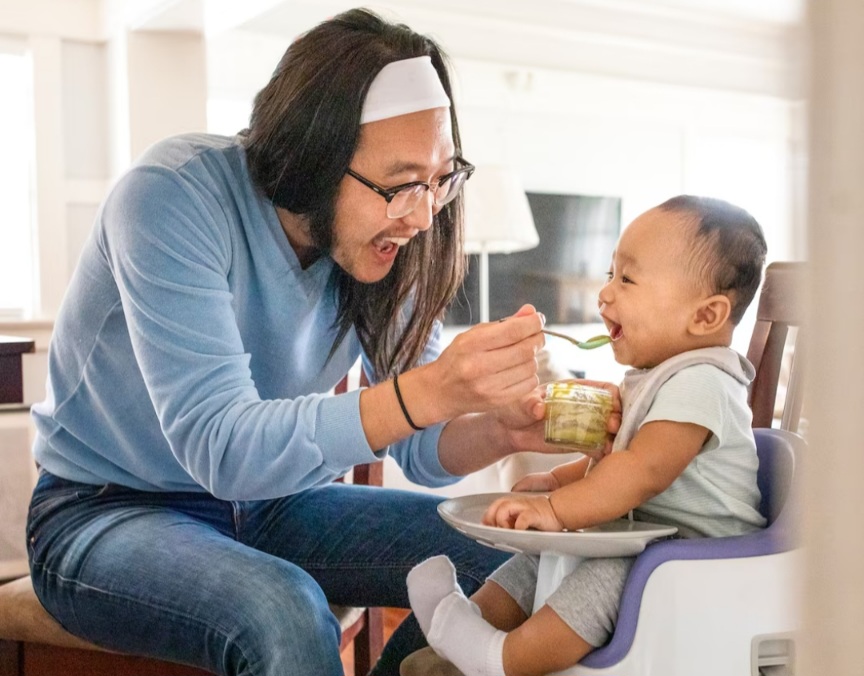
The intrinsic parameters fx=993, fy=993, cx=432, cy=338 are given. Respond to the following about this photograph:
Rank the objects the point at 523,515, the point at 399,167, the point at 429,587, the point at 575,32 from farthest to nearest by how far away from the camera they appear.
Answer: the point at 575,32
the point at 399,167
the point at 429,587
the point at 523,515

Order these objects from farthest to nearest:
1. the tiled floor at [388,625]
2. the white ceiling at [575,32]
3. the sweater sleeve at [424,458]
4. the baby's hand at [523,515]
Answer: the white ceiling at [575,32] < the tiled floor at [388,625] < the sweater sleeve at [424,458] < the baby's hand at [523,515]

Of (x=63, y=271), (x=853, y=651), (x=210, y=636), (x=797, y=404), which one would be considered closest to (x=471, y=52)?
(x=63, y=271)

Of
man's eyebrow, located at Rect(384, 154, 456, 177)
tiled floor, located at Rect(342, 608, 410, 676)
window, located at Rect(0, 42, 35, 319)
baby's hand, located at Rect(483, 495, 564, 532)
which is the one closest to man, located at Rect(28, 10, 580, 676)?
man's eyebrow, located at Rect(384, 154, 456, 177)

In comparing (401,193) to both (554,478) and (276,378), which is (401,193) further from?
(554,478)

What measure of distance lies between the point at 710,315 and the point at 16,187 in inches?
140

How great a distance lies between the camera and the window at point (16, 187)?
4055mm

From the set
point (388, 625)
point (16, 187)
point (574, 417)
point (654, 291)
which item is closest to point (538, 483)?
point (574, 417)

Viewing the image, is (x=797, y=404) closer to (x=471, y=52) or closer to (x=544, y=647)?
(x=544, y=647)

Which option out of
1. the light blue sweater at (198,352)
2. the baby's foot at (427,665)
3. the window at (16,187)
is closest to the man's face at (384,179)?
the light blue sweater at (198,352)

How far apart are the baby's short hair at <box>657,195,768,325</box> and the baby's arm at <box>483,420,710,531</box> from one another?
8.5 inches

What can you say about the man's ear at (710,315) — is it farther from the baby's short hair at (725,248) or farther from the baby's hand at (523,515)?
the baby's hand at (523,515)

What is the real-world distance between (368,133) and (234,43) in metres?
3.89

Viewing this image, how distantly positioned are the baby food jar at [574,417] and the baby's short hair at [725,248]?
0.71 feet

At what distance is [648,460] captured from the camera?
1131mm
